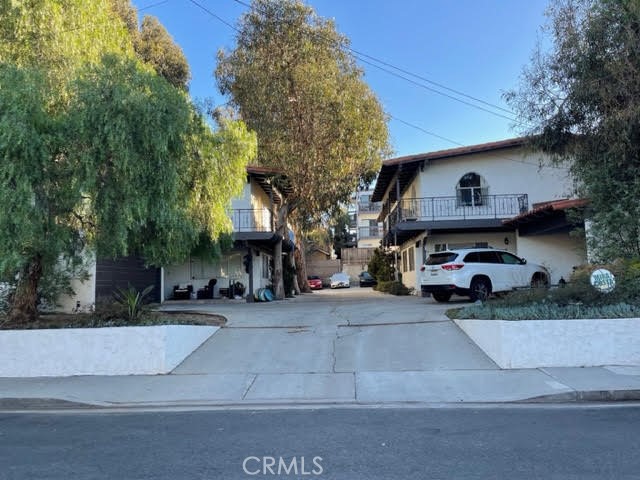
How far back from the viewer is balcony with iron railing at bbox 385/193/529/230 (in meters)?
21.2

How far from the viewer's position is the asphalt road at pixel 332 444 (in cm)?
468

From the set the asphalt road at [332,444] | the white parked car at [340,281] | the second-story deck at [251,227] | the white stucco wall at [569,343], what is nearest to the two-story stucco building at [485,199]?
the second-story deck at [251,227]

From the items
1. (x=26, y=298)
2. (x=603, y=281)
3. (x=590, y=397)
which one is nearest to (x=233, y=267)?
(x=26, y=298)

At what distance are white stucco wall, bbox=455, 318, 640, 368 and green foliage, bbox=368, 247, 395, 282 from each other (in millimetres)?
22680

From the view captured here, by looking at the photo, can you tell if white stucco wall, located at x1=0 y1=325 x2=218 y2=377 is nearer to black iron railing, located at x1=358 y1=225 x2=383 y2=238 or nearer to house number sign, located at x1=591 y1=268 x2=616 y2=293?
house number sign, located at x1=591 y1=268 x2=616 y2=293

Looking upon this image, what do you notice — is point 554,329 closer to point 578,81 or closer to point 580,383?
point 580,383

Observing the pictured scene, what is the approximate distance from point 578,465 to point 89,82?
9.11 m

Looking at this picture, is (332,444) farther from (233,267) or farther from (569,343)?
(233,267)

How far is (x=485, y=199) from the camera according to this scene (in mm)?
21438

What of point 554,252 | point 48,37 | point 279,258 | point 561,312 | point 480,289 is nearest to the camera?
point 561,312

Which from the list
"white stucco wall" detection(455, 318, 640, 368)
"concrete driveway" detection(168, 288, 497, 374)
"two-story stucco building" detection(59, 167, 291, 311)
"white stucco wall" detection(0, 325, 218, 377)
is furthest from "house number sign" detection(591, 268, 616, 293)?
"two-story stucco building" detection(59, 167, 291, 311)

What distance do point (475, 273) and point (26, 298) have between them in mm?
11652

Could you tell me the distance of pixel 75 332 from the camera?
377 inches

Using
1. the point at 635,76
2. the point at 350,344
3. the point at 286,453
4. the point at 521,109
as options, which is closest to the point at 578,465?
the point at 286,453
